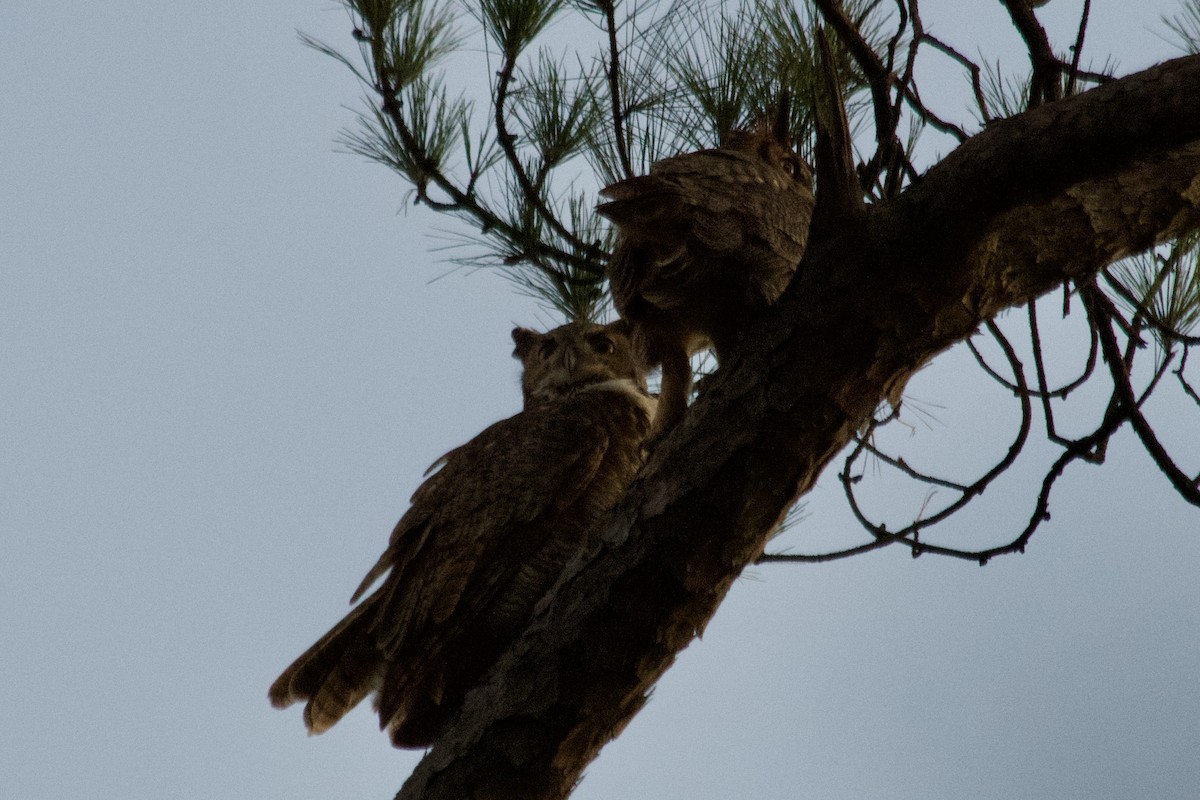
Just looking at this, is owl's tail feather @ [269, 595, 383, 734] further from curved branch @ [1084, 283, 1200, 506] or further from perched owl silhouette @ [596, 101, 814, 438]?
curved branch @ [1084, 283, 1200, 506]

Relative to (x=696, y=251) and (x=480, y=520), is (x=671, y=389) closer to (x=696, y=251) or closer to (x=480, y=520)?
(x=696, y=251)

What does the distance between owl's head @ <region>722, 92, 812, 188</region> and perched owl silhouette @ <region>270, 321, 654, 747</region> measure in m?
0.70

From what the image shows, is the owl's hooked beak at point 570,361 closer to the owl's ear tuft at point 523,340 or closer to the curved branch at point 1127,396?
the owl's ear tuft at point 523,340

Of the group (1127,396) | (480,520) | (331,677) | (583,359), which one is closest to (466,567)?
(480,520)

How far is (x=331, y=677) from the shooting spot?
7.57 feet

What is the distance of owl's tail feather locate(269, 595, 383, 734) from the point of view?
2.30 m

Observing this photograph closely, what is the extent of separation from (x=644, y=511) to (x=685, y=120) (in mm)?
1178

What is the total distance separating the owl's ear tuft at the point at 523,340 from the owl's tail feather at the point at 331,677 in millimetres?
1415

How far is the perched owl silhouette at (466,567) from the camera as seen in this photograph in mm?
2270

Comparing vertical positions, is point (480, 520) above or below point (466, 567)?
above

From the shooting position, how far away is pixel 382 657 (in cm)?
230

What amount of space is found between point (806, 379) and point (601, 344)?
1564 mm

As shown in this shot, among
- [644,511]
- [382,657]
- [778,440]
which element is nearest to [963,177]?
[778,440]

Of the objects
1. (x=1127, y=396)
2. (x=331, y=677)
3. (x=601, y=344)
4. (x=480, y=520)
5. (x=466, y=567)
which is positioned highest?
(x=601, y=344)
